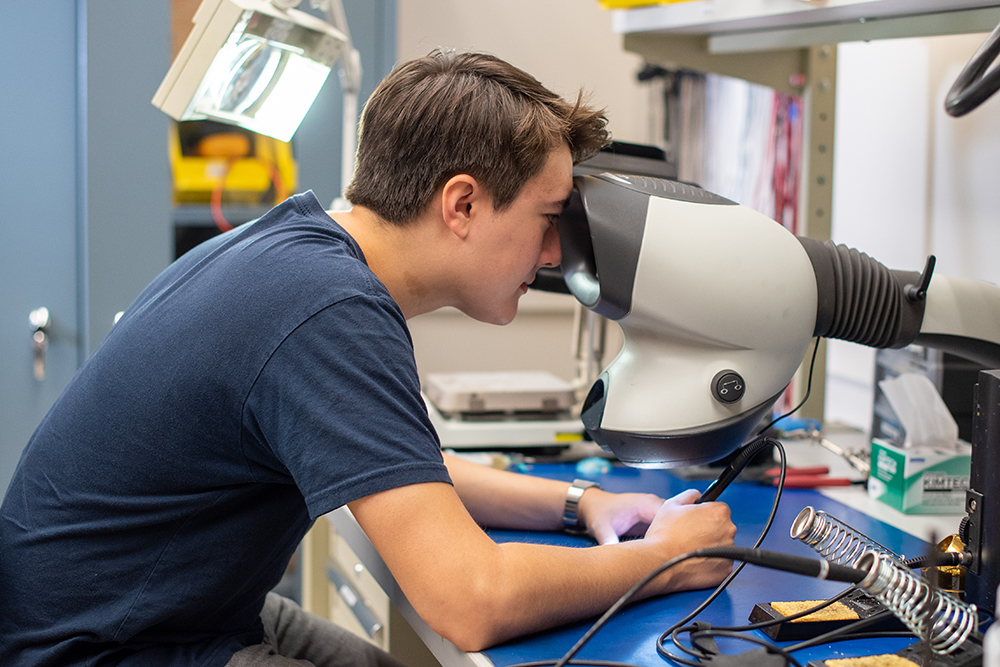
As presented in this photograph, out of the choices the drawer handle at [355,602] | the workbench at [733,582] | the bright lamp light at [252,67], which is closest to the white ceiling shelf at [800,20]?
the bright lamp light at [252,67]

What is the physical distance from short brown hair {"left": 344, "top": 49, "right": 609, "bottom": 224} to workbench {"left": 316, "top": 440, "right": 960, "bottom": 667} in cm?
43

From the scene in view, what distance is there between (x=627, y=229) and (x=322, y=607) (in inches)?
51.5

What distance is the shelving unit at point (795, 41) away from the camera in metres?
1.23

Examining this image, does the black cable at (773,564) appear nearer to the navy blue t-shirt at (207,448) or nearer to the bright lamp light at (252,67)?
the navy blue t-shirt at (207,448)

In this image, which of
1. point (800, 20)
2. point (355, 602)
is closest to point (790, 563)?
point (800, 20)

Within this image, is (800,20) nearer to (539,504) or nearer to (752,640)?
(539,504)

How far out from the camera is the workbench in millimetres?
784

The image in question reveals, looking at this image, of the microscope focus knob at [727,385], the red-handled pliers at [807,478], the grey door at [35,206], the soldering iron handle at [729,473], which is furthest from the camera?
the grey door at [35,206]

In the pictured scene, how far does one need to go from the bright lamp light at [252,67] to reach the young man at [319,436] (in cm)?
32

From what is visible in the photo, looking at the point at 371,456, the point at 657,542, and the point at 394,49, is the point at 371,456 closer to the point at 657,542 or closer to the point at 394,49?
the point at 657,542

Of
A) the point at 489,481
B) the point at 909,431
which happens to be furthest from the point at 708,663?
the point at 909,431

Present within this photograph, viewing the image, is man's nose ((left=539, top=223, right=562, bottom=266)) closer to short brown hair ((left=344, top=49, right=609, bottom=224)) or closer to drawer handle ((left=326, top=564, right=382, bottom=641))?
short brown hair ((left=344, top=49, right=609, bottom=224))

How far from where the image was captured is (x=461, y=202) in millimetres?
972

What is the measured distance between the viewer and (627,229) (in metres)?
0.89
